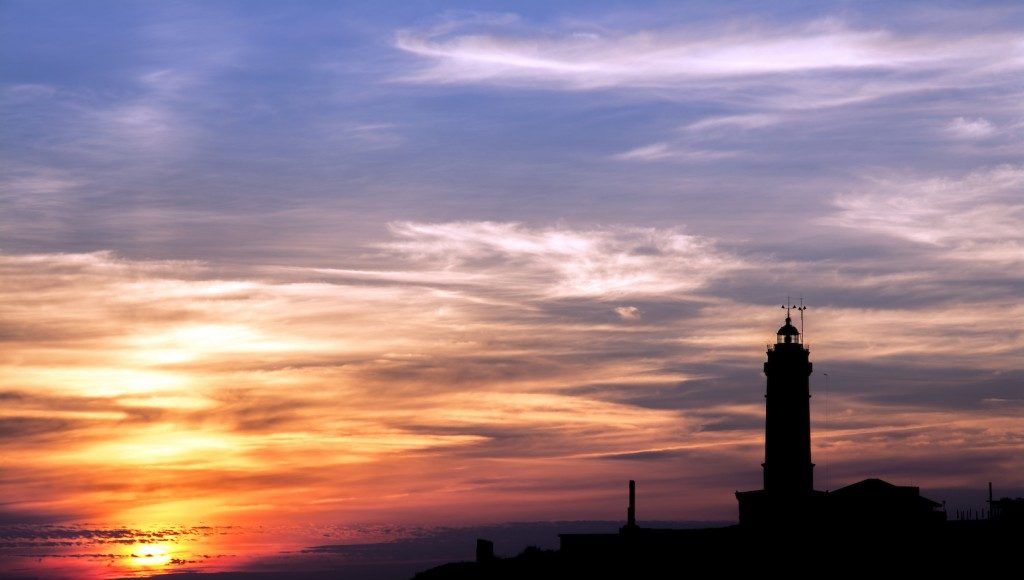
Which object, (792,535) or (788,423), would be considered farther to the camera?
(788,423)

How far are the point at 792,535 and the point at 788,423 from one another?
67.5 feet

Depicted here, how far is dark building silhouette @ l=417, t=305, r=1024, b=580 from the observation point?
60062mm

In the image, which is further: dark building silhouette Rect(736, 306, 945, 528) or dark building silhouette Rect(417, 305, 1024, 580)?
dark building silhouette Rect(736, 306, 945, 528)

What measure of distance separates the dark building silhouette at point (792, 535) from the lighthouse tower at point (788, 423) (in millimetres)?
60

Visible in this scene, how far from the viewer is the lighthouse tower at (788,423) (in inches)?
3248

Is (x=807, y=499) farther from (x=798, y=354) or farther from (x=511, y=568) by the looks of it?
(x=511, y=568)

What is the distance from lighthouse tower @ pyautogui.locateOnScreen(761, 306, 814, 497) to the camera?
82.5 metres

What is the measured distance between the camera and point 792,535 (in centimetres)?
6362

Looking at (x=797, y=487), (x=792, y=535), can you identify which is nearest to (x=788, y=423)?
(x=797, y=487)

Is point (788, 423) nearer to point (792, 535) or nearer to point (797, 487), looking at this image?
point (797, 487)

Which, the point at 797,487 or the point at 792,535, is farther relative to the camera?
the point at 797,487

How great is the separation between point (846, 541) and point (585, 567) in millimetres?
14628

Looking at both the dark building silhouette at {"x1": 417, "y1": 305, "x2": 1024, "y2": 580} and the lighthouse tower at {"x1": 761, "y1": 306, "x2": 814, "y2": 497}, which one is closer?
the dark building silhouette at {"x1": 417, "y1": 305, "x2": 1024, "y2": 580}

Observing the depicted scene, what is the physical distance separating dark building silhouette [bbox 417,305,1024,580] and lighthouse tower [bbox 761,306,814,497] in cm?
6
